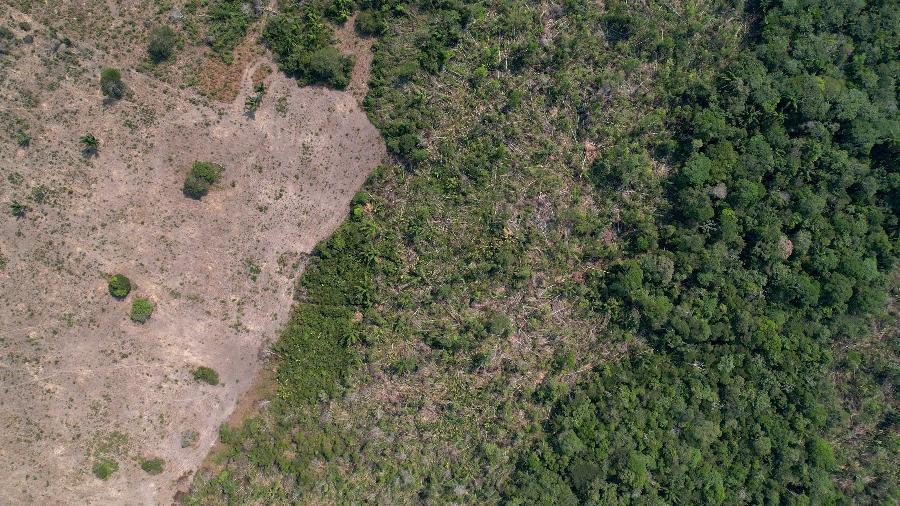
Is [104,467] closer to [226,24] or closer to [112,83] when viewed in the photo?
[112,83]

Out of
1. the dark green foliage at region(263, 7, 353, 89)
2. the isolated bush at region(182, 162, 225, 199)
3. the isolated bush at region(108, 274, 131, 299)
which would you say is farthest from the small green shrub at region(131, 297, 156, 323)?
the dark green foliage at region(263, 7, 353, 89)

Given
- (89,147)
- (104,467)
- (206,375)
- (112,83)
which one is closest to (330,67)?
(112,83)

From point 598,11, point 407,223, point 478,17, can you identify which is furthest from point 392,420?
point 598,11

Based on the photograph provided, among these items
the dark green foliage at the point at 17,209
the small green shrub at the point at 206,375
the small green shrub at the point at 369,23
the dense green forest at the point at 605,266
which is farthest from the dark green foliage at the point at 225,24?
the small green shrub at the point at 206,375

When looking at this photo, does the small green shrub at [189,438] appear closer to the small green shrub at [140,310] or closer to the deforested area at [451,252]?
the deforested area at [451,252]

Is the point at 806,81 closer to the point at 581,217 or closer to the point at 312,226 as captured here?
the point at 581,217

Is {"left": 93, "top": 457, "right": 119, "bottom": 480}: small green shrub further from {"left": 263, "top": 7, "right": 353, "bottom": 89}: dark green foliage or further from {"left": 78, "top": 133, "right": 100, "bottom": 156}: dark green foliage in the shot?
{"left": 263, "top": 7, "right": 353, "bottom": 89}: dark green foliage
